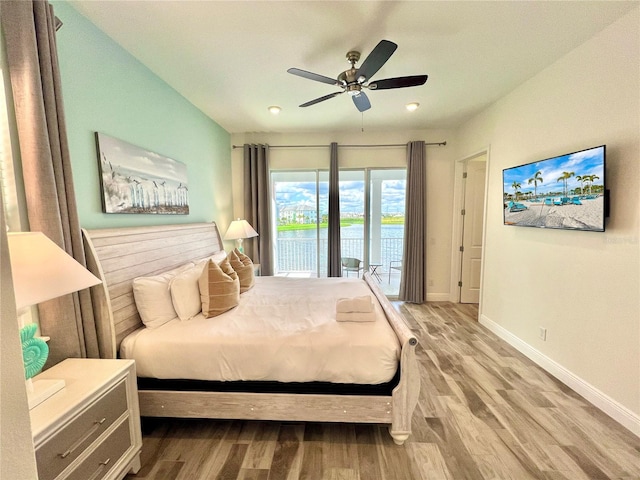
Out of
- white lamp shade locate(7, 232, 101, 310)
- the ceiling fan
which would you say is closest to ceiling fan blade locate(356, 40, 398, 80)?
the ceiling fan

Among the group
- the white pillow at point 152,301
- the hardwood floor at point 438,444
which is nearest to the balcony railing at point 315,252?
the hardwood floor at point 438,444

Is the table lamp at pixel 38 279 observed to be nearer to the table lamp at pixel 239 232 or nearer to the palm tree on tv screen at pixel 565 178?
the table lamp at pixel 239 232

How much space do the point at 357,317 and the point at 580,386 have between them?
6.45 ft

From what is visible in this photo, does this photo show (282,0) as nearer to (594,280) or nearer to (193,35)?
(193,35)

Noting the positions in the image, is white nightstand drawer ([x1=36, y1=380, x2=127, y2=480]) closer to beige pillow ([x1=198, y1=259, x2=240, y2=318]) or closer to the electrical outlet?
beige pillow ([x1=198, y1=259, x2=240, y2=318])

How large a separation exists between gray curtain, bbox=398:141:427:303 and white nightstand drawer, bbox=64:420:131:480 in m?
3.83

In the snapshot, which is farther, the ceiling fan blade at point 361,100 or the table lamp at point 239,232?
the table lamp at point 239,232

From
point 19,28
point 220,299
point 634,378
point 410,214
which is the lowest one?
point 634,378

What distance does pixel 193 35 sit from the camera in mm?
1971

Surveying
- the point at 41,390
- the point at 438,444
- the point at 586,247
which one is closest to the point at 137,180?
the point at 41,390

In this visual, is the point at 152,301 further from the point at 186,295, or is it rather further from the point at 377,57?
the point at 377,57

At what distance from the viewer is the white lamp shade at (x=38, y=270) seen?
3.33 ft

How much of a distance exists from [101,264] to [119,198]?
595 mm

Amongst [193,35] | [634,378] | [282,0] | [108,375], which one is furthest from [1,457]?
[634,378]
